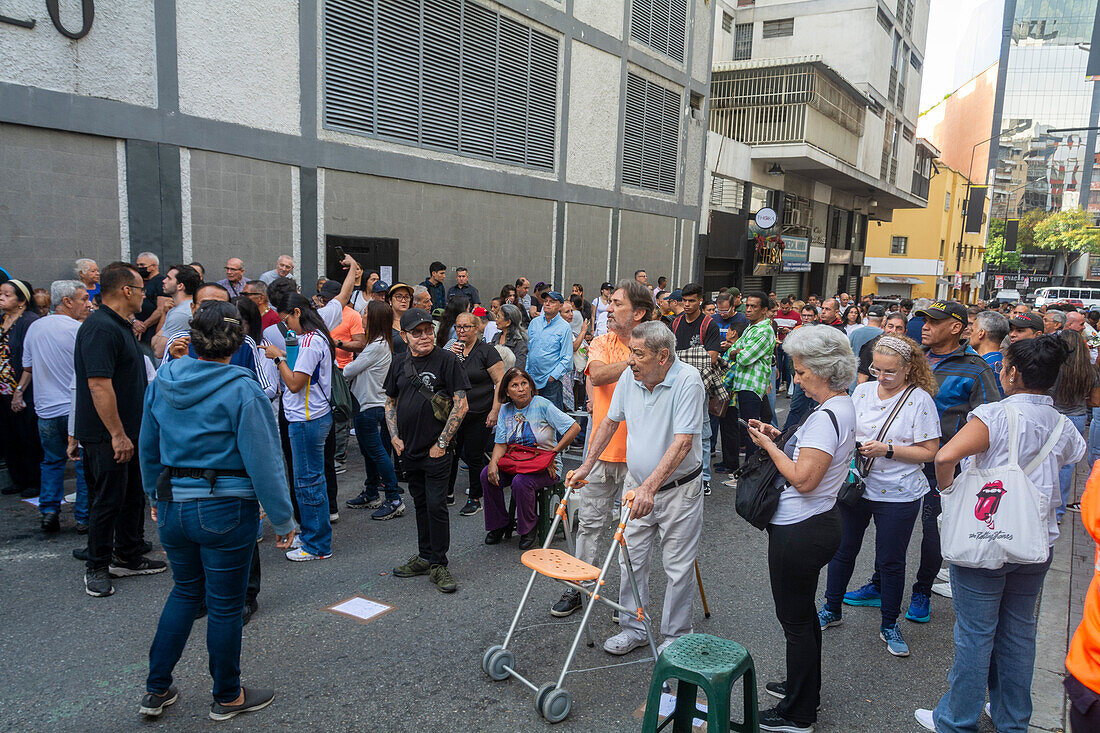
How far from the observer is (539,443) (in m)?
5.90

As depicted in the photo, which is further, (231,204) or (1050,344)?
(231,204)

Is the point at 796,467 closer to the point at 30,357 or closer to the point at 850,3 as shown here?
the point at 30,357

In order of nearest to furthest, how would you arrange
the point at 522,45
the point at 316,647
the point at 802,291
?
the point at 316,647
the point at 522,45
the point at 802,291

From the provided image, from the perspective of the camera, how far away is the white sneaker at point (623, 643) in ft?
13.6

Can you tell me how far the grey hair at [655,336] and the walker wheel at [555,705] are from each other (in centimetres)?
185

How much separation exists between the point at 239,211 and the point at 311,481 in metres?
6.17

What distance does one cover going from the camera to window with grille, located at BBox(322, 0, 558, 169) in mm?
11312

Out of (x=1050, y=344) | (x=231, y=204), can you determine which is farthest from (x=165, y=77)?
(x=1050, y=344)

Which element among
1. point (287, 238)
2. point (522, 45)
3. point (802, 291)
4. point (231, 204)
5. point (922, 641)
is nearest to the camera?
point (922, 641)

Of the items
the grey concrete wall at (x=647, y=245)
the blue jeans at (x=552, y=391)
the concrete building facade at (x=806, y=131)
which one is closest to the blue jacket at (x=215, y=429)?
the blue jeans at (x=552, y=391)

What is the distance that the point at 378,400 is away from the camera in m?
6.41

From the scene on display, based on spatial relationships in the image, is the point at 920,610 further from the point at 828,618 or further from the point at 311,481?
the point at 311,481

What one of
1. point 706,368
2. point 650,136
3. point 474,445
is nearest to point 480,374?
point 474,445

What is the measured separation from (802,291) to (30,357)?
3108 centimetres
